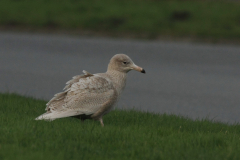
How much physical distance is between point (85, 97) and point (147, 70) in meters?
16.3

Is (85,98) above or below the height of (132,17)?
above

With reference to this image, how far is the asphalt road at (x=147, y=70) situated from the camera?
15562mm

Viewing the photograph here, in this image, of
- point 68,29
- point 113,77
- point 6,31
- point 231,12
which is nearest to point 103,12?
point 68,29

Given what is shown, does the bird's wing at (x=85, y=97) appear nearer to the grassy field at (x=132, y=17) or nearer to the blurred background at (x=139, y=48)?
the blurred background at (x=139, y=48)

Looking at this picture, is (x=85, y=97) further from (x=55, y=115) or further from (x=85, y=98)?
(x=55, y=115)

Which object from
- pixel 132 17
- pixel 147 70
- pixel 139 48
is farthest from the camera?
pixel 132 17

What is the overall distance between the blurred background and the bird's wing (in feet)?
20.8

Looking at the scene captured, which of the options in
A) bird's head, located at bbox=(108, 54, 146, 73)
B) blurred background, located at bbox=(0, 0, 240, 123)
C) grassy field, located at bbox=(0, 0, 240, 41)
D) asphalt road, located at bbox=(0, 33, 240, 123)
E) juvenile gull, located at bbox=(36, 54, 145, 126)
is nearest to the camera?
juvenile gull, located at bbox=(36, 54, 145, 126)

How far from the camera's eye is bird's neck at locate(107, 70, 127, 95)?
7.80 metres

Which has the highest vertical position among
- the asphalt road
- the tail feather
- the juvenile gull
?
the juvenile gull

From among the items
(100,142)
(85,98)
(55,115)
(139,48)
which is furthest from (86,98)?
(139,48)

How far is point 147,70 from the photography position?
2361 centimetres

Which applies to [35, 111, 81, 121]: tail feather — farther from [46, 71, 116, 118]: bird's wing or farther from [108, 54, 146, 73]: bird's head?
[108, 54, 146, 73]: bird's head

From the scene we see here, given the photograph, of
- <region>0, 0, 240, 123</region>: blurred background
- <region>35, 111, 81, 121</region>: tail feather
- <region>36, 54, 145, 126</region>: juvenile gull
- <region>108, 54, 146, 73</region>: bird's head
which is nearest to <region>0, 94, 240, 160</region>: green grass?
<region>35, 111, 81, 121</region>: tail feather
